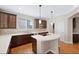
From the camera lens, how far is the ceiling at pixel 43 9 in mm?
1373

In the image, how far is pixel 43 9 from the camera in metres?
1.42

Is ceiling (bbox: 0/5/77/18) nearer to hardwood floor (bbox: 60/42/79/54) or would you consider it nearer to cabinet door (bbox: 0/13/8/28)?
cabinet door (bbox: 0/13/8/28)

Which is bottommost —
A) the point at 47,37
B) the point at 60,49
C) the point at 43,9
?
the point at 60,49

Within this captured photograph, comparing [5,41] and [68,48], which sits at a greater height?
[5,41]

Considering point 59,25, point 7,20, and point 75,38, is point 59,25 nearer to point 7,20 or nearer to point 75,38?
point 75,38

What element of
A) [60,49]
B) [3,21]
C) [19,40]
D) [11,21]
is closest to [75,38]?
[60,49]

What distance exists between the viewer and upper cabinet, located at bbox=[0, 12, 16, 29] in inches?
52.2

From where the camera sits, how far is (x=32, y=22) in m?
1.50

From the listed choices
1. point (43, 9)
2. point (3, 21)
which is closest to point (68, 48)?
point (43, 9)

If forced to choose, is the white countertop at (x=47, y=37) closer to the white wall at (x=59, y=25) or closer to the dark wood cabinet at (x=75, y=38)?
the white wall at (x=59, y=25)

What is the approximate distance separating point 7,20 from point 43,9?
651mm

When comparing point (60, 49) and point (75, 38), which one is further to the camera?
point (75, 38)
